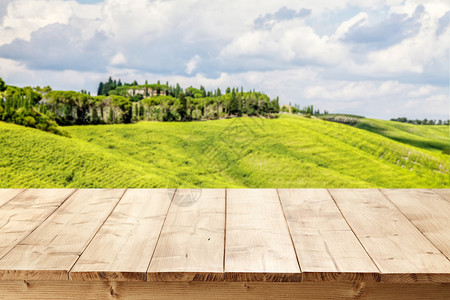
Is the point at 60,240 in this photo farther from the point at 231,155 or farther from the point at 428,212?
the point at 231,155

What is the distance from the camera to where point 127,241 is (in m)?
1.33

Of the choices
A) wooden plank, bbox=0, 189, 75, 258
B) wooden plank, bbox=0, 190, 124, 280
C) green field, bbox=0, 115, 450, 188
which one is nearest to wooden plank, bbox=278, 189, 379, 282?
wooden plank, bbox=0, 190, 124, 280

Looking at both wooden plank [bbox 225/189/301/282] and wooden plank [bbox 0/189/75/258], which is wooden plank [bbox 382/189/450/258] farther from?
wooden plank [bbox 0/189/75/258]

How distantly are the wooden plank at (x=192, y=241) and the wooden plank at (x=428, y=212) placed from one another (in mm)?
751

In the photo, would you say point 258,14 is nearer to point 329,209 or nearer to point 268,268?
point 329,209

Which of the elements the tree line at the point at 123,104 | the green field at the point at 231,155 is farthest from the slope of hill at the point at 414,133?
the tree line at the point at 123,104

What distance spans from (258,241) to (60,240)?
2.24 feet

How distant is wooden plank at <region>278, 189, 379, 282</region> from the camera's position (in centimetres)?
112

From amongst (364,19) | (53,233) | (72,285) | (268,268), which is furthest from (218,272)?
(364,19)

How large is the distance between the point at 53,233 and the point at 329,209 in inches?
42.7

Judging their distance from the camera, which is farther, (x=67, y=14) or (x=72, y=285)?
(x=67, y=14)

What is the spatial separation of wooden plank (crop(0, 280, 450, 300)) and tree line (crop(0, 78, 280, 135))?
9.63 feet

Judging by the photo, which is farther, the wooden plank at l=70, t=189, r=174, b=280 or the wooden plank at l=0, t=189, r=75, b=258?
the wooden plank at l=0, t=189, r=75, b=258

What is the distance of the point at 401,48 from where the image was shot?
408 centimetres
